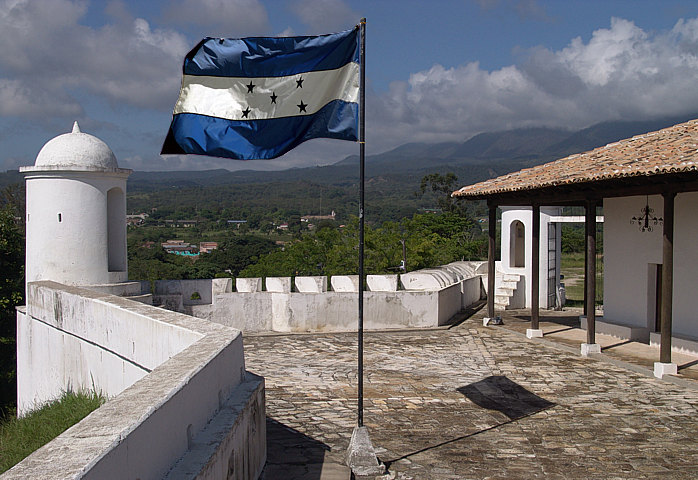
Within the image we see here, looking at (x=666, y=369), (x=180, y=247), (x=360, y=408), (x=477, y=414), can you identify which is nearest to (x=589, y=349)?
(x=666, y=369)

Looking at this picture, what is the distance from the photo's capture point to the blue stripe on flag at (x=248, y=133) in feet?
22.3

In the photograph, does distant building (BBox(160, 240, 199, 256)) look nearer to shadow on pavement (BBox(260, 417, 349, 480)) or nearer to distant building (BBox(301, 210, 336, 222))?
Answer: distant building (BBox(301, 210, 336, 222))

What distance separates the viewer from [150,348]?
6.70m

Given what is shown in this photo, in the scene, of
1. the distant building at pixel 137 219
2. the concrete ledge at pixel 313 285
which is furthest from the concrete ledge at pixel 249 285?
the distant building at pixel 137 219

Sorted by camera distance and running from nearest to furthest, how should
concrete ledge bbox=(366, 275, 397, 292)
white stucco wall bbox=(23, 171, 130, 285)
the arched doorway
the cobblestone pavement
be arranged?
the cobblestone pavement
white stucco wall bbox=(23, 171, 130, 285)
concrete ledge bbox=(366, 275, 397, 292)
the arched doorway

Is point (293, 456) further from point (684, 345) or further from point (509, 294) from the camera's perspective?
point (509, 294)

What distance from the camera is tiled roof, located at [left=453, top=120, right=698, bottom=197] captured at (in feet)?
32.0

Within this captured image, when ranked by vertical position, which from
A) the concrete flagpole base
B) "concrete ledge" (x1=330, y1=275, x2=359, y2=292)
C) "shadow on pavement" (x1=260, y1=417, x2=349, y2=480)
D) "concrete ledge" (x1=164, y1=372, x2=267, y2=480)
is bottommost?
"shadow on pavement" (x1=260, y1=417, x2=349, y2=480)

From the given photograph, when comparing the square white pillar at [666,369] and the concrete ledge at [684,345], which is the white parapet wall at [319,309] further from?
the square white pillar at [666,369]

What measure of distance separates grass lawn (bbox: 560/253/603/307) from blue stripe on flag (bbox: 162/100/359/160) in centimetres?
1609

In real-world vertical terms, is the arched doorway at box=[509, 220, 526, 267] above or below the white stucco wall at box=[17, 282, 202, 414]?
above

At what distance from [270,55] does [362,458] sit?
4.11 metres

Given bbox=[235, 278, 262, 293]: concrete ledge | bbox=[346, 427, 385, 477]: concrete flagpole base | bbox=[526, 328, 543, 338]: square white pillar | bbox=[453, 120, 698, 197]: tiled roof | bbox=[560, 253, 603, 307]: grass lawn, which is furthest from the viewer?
bbox=[560, 253, 603, 307]: grass lawn

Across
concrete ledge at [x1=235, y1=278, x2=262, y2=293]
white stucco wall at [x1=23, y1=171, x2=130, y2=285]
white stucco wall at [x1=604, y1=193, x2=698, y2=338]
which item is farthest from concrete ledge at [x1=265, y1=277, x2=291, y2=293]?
white stucco wall at [x1=604, y1=193, x2=698, y2=338]
